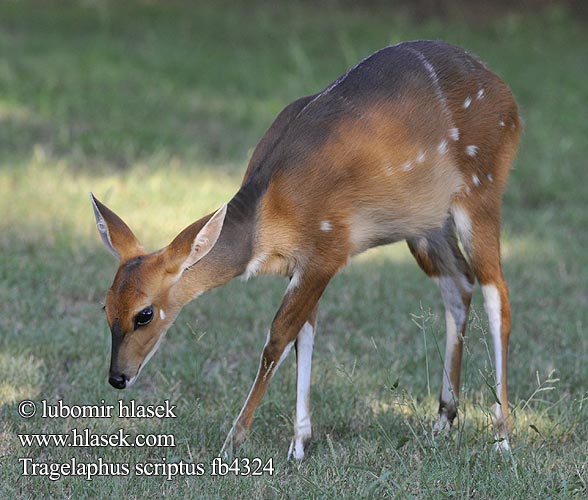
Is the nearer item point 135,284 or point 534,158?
point 135,284

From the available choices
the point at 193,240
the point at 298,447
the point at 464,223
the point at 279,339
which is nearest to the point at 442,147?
the point at 464,223

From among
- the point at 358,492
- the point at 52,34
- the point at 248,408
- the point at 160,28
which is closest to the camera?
the point at 358,492

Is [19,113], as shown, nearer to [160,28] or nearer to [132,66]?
[132,66]

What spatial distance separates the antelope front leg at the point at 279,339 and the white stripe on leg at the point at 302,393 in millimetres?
237

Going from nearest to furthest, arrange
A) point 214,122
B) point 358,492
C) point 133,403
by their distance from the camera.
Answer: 1. point 358,492
2. point 133,403
3. point 214,122

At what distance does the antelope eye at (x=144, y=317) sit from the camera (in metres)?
4.27

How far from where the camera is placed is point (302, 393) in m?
4.93

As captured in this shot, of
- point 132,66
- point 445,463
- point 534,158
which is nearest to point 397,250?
point 534,158

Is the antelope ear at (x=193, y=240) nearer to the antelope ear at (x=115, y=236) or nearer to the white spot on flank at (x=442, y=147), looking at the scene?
the antelope ear at (x=115, y=236)

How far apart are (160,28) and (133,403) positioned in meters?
8.85

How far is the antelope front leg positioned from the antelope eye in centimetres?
60

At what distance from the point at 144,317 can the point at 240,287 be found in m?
2.67

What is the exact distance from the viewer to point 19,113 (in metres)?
9.73

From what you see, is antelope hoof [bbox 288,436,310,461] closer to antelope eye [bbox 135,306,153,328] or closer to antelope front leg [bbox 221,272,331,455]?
antelope front leg [bbox 221,272,331,455]
